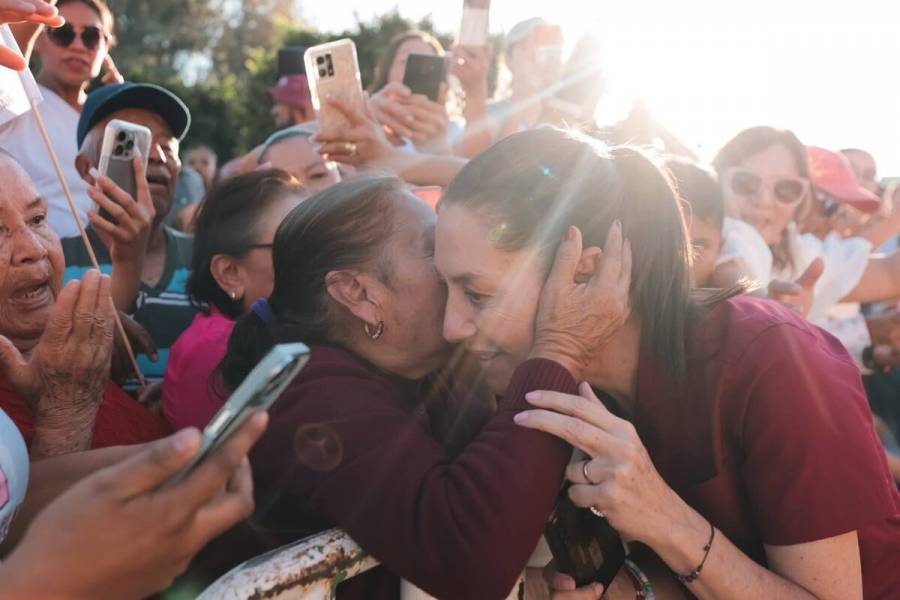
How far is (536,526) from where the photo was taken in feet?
5.49

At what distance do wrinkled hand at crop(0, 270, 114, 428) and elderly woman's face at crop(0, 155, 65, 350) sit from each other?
336mm

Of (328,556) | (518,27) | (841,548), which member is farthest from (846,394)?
(518,27)

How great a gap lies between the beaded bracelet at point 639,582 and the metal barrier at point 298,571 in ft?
1.99

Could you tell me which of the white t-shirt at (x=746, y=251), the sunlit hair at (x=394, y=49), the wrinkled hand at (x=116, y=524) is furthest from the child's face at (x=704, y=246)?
the wrinkled hand at (x=116, y=524)

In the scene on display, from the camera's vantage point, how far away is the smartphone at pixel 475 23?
3630 mm

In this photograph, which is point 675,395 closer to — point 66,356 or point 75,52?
point 66,356

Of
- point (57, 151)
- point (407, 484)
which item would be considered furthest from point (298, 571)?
point (57, 151)

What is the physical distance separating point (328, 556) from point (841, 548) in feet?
3.23

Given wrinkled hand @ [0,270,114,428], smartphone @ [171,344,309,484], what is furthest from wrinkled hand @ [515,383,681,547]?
wrinkled hand @ [0,270,114,428]

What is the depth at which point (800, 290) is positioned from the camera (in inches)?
135

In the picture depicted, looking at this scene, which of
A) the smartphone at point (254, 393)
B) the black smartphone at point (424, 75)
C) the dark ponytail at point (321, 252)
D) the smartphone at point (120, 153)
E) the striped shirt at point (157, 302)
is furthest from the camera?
the black smartphone at point (424, 75)

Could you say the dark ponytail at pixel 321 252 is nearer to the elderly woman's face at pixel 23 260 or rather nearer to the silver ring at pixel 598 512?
the elderly woman's face at pixel 23 260

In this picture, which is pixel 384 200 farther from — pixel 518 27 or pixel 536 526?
pixel 518 27

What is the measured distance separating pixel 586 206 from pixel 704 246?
4.72 feet
